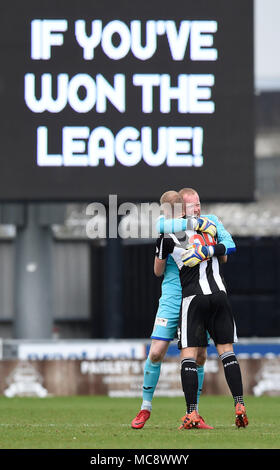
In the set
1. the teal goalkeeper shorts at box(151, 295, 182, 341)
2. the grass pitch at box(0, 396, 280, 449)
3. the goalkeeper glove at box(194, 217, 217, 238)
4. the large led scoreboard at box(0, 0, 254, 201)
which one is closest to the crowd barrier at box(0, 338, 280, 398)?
the grass pitch at box(0, 396, 280, 449)

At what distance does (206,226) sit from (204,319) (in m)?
0.69

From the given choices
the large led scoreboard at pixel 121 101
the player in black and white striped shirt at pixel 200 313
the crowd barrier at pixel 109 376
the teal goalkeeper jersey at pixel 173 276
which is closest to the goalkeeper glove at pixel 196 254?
the player in black and white striped shirt at pixel 200 313

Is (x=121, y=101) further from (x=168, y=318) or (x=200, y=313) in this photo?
(x=200, y=313)

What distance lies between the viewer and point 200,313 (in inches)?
330

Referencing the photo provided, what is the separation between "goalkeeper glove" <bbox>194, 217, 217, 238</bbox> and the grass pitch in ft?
4.75

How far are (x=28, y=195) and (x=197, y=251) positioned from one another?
30.0 ft

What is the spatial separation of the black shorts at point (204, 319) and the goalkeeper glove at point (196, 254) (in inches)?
9.9

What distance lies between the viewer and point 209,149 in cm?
1717

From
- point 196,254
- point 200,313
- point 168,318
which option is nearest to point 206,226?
point 196,254

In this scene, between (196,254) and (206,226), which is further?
(206,226)

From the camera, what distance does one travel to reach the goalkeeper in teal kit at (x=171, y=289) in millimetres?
8516

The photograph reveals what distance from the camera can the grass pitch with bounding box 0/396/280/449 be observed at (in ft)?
23.9
